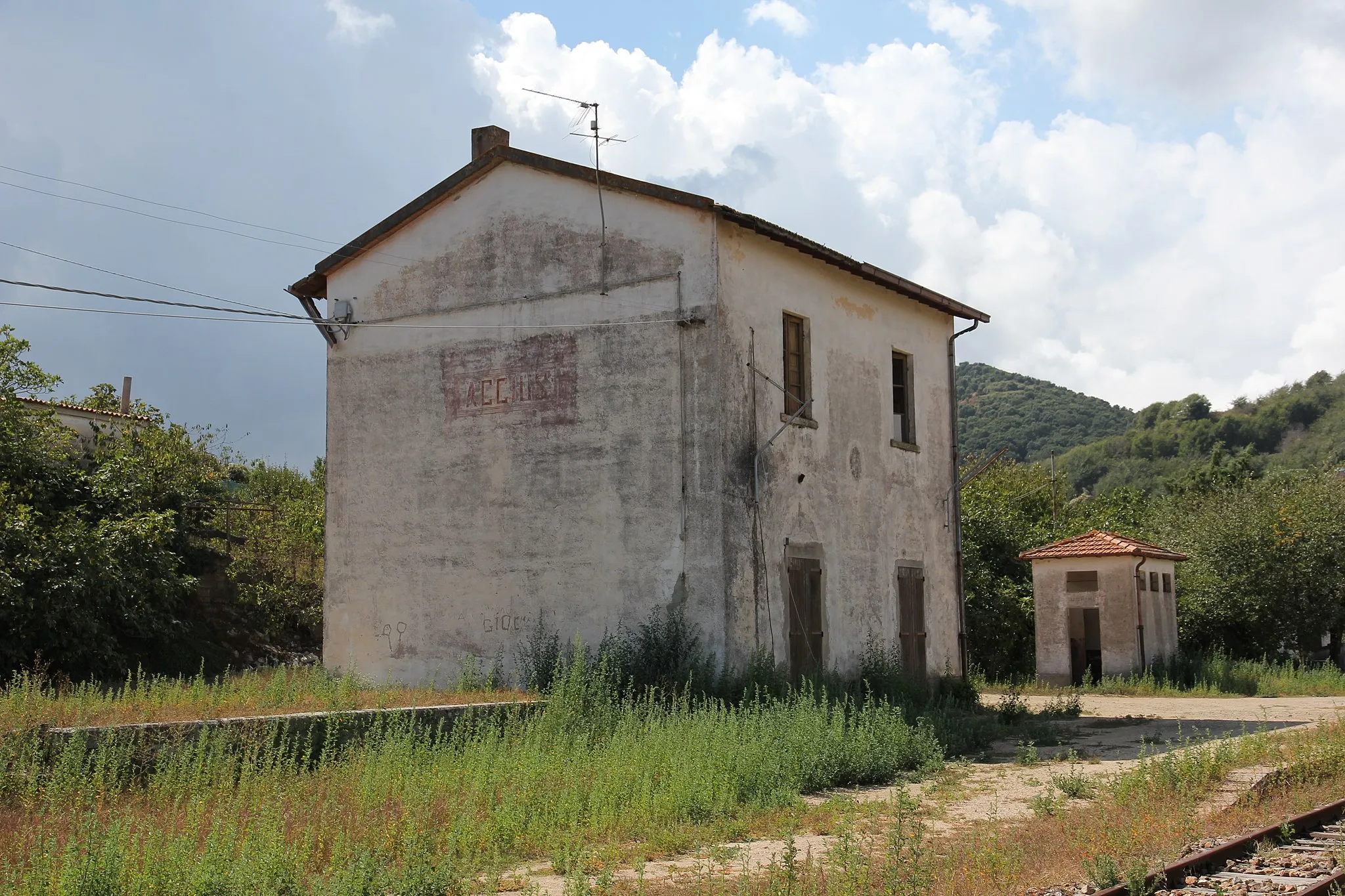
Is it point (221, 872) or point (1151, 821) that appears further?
point (1151, 821)

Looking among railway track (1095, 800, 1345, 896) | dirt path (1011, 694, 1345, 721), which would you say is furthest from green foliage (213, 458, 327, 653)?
railway track (1095, 800, 1345, 896)

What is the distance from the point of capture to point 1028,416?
314ft

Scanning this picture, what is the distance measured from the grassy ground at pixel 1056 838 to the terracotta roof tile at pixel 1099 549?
41.9 feet

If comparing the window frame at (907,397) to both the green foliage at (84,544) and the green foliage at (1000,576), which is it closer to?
the green foliage at (1000,576)

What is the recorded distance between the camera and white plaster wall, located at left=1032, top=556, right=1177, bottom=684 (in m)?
24.6

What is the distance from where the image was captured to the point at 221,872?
6.48 metres

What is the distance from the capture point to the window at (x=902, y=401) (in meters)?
Result: 19.9

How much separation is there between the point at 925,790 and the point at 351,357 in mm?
11008

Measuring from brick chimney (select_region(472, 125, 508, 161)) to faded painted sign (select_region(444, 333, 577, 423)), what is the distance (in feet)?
10.7

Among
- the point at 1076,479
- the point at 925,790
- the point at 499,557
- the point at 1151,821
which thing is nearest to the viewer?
the point at 1151,821

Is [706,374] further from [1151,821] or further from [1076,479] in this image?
[1076,479]

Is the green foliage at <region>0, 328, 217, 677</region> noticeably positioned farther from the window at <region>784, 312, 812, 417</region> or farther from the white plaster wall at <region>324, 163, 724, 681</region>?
the window at <region>784, 312, 812, 417</region>

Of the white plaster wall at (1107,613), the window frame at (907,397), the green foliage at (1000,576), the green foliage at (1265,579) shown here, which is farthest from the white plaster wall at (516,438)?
the green foliage at (1265,579)

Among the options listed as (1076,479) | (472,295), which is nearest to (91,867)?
(472,295)
